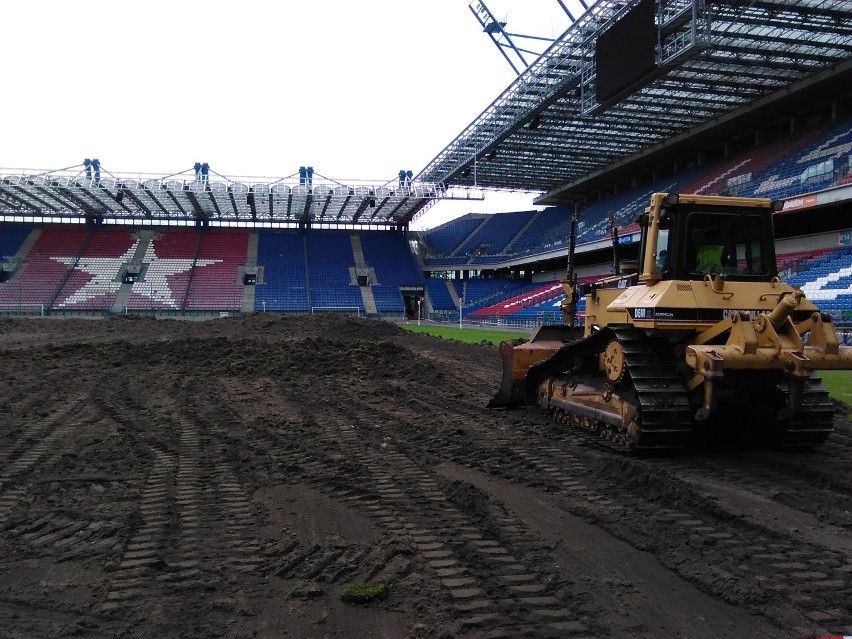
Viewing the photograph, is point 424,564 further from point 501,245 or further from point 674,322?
point 501,245

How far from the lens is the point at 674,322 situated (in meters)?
5.76

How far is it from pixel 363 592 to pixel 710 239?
497cm

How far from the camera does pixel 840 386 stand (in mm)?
11203

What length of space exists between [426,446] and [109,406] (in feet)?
17.1

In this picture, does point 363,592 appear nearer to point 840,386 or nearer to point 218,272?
point 840,386

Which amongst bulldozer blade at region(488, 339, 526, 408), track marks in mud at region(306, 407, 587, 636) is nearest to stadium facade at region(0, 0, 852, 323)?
bulldozer blade at region(488, 339, 526, 408)

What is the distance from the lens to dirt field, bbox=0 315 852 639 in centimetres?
306

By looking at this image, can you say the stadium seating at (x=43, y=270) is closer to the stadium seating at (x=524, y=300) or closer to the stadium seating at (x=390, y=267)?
the stadium seating at (x=390, y=267)

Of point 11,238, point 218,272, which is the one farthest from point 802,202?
point 11,238

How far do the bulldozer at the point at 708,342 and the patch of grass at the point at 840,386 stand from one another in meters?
4.05

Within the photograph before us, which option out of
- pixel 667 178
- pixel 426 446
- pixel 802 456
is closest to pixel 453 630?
pixel 426 446

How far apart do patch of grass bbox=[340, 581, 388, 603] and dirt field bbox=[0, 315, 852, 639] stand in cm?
5

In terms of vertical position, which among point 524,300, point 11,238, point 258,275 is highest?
point 11,238

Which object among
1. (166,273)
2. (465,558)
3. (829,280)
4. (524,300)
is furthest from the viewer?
(166,273)
